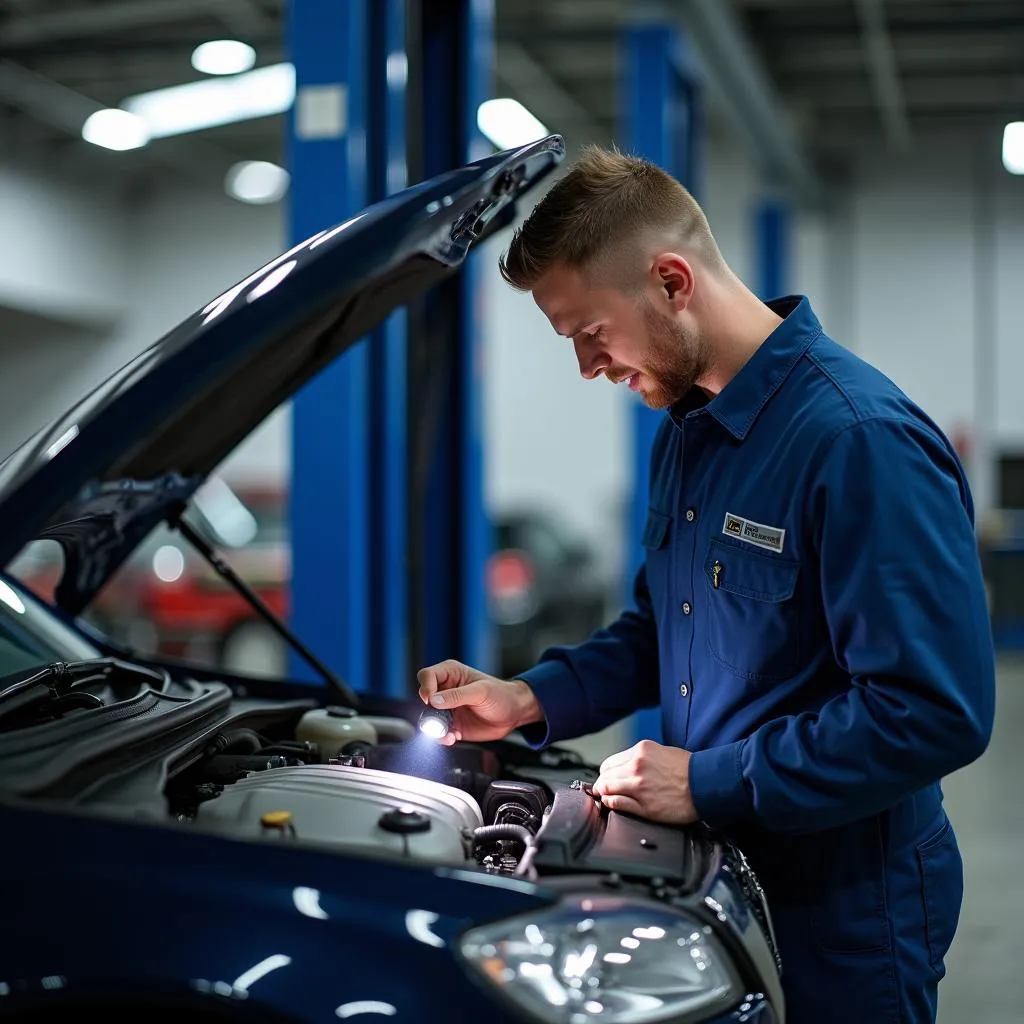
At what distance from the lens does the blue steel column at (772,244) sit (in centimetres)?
1138

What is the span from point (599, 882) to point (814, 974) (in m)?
0.44

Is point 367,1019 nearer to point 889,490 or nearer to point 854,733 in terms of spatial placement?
point 854,733

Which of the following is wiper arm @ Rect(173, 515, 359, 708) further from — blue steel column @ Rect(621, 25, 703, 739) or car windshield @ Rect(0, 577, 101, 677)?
blue steel column @ Rect(621, 25, 703, 739)

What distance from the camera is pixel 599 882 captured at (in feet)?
4.76

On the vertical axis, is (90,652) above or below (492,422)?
below

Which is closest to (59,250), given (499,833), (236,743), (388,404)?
(388,404)

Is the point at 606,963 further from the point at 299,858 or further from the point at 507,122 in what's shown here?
the point at 507,122

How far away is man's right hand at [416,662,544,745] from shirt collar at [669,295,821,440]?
0.58 meters

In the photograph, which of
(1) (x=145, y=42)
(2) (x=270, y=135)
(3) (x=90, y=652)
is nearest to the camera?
(3) (x=90, y=652)

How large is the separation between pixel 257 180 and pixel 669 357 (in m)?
12.7

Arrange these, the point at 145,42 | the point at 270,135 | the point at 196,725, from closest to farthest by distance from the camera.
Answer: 1. the point at 196,725
2. the point at 145,42
3. the point at 270,135

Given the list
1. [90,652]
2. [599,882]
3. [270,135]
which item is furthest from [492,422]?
[599,882]

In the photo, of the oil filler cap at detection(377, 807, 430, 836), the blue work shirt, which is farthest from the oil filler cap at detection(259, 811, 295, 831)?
the blue work shirt

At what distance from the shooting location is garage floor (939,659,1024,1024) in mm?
3385
